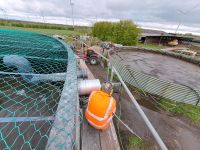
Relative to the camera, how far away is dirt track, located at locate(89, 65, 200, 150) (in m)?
3.11

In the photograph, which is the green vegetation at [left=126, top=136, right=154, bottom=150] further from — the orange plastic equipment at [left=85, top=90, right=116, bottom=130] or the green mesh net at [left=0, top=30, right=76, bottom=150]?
the green mesh net at [left=0, top=30, right=76, bottom=150]

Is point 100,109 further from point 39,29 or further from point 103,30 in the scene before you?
point 39,29

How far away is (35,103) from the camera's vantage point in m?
2.33

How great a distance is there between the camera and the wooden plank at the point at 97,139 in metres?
1.83

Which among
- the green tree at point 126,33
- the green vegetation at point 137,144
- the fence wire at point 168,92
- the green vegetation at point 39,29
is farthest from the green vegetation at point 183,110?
the green vegetation at point 39,29

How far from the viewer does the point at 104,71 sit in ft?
23.9

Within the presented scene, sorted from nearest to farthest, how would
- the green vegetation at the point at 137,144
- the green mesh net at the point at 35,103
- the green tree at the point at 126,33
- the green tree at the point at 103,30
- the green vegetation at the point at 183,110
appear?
the green mesh net at the point at 35,103, the green vegetation at the point at 137,144, the green vegetation at the point at 183,110, the green tree at the point at 126,33, the green tree at the point at 103,30

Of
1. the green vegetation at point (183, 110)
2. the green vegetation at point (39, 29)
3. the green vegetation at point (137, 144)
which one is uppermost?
the green vegetation at point (39, 29)

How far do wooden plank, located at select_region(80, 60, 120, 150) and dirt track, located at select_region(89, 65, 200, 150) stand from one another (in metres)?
1.27

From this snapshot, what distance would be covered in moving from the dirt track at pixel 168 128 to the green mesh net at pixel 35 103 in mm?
2139

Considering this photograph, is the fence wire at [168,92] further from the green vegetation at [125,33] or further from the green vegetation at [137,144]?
the green vegetation at [125,33]

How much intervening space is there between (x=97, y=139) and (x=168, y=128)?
2.77 m

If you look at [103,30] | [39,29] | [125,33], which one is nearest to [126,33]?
[125,33]

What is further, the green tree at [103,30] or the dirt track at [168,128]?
the green tree at [103,30]
